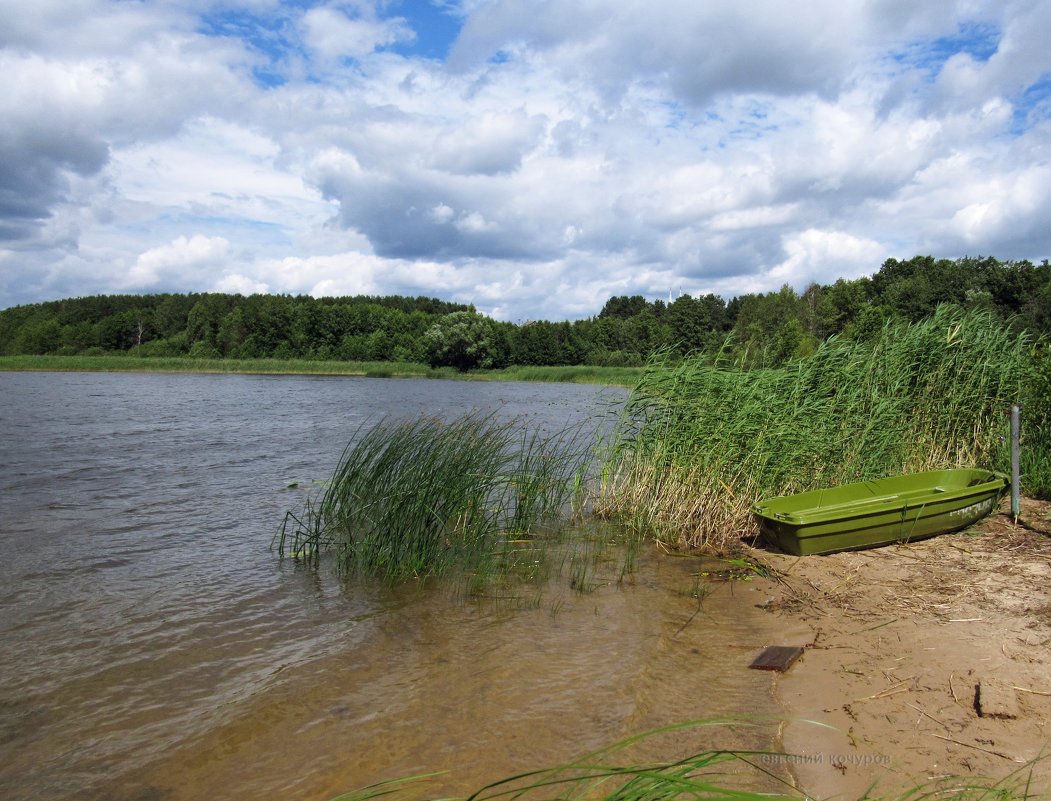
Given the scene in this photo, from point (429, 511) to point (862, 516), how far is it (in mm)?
4796

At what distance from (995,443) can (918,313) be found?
64.3 meters

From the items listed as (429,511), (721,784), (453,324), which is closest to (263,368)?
(453,324)

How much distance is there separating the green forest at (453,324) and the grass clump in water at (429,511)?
59.4m

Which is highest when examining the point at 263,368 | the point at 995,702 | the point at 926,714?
the point at 263,368

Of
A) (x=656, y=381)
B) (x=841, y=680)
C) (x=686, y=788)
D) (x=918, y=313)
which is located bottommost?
(x=841, y=680)

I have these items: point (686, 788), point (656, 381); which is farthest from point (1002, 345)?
point (686, 788)

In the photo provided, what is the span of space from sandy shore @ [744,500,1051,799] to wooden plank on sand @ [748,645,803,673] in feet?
0.20

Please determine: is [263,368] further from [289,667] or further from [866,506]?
[289,667]

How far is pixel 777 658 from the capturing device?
5.45 metres

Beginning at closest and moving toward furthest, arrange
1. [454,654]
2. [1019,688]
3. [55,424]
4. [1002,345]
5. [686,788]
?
[686,788] → [1019,688] → [454,654] → [1002,345] → [55,424]

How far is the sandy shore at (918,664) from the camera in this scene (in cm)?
382

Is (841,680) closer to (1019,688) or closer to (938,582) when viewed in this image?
(1019,688)

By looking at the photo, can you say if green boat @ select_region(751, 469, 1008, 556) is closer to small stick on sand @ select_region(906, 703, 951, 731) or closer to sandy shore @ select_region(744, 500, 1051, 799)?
sandy shore @ select_region(744, 500, 1051, 799)

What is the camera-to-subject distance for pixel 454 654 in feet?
19.7
